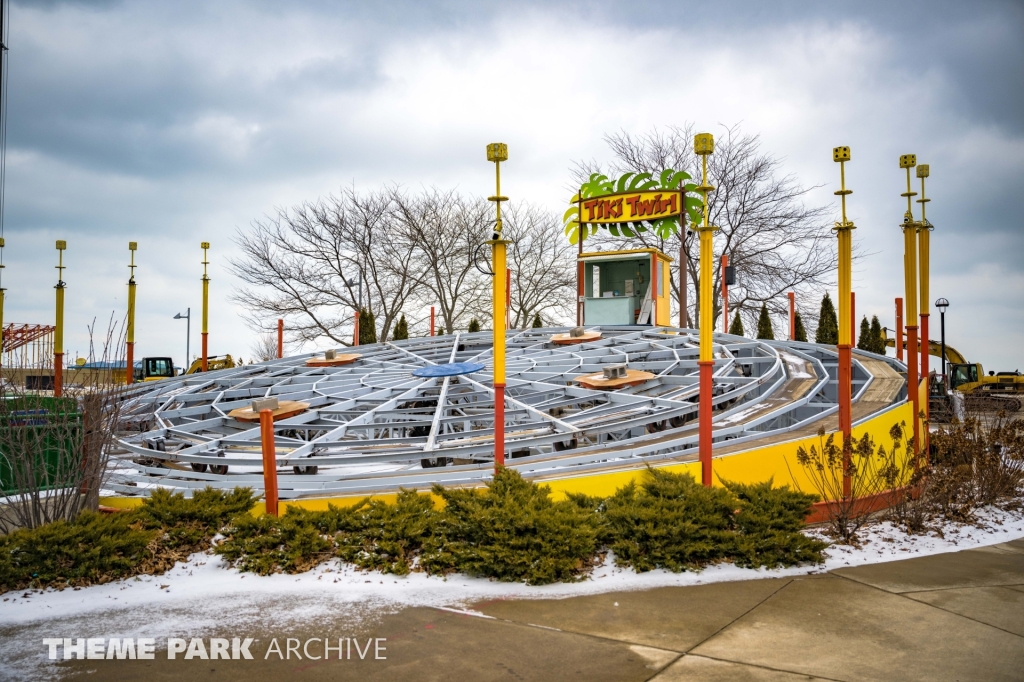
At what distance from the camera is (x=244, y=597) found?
23.0 feet

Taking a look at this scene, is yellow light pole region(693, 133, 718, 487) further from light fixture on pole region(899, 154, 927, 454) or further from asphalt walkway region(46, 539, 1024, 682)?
light fixture on pole region(899, 154, 927, 454)

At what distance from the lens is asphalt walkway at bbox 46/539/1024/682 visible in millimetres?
5391

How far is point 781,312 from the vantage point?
36688 mm

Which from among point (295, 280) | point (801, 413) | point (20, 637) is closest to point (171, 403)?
point (20, 637)

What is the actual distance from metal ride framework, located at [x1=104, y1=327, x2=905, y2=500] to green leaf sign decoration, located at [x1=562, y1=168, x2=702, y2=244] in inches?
153

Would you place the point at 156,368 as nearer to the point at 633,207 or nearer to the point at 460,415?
the point at 633,207

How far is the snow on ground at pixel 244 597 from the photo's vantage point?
6.39m

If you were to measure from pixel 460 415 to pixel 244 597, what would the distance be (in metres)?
7.10

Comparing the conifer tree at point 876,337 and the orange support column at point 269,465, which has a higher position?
the conifer tree at point 876,337

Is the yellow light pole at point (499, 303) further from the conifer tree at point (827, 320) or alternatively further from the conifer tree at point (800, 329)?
the conifer tree at point (800, 329)

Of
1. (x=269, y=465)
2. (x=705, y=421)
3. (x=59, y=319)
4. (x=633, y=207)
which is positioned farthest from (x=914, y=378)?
(x=59, y=319)

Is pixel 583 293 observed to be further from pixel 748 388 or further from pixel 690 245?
pixel 690 245

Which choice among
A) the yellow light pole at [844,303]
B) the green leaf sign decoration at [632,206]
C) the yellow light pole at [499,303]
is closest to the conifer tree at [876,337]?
the green leaf sign decoration at [632,206]

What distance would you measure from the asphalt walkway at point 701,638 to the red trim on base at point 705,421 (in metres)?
1.91
